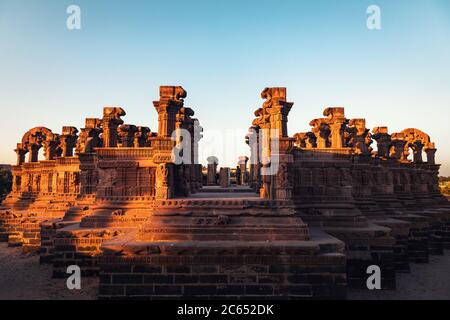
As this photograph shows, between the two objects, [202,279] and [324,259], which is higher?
[324,259]

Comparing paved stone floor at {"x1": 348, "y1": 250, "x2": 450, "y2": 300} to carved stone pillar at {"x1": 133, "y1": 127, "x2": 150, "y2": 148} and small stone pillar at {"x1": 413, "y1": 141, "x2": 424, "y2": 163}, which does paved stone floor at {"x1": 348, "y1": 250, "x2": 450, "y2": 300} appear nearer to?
small stone pillar at {"x1": 413, "y1": 141, "x2": 424, "y2": 163}

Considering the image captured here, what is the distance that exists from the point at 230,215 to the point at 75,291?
22.0 ft

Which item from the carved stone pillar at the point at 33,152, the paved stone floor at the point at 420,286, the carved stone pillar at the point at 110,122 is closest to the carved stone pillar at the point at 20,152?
the carved stone pillar at the point at 33,152

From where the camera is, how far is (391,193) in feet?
57.6

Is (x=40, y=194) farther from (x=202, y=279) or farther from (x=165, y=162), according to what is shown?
(x=202, y=279)

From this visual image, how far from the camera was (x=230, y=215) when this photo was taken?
923 centimetres

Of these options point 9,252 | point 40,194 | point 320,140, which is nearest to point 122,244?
point 320,140

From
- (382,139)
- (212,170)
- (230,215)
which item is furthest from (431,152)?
(230,215)

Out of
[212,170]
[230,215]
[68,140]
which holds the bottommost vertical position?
[230,215]

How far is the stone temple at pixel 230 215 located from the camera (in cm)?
823

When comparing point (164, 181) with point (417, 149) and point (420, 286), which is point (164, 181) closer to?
point (420, 286)

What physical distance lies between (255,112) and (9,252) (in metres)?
17.2
